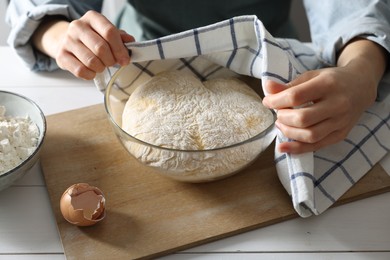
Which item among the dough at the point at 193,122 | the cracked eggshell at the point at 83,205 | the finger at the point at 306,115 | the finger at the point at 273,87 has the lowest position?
the cracked eggshell at the point at 83,205

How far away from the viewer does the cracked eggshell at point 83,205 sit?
673 millimetres

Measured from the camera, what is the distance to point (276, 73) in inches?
28.9

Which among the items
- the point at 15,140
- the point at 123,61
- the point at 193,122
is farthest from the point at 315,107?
the point at 15,140

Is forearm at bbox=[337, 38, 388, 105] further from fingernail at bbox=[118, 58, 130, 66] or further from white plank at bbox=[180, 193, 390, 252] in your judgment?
fingernail at bbox=[118, 58, 130, 66]

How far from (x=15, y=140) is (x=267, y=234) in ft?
1.23

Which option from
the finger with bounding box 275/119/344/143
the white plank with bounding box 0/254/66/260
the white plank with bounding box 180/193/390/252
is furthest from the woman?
the white plank with bounding box 0/254/66/260

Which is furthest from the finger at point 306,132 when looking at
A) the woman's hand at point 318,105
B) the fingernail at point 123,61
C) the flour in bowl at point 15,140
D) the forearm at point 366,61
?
the flour in bowl at point 15,140

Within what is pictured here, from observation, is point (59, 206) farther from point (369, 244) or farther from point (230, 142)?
point (369, 244)

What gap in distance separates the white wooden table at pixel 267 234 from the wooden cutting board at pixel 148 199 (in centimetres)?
1

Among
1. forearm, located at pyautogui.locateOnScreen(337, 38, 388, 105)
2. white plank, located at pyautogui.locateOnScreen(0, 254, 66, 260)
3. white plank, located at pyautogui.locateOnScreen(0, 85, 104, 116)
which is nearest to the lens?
white plank, located at pyautogui.locateOnScreen(0, 254, 66, 260)

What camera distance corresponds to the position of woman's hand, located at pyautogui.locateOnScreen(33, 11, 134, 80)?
757 millimetres

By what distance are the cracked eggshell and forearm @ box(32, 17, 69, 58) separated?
32 centimetres

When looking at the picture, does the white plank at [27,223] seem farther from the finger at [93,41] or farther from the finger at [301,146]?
the finger at [301,146]

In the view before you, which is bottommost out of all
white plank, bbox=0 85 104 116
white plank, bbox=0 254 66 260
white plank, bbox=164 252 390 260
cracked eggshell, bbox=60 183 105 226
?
white plank, bbox=164 252 390 260
